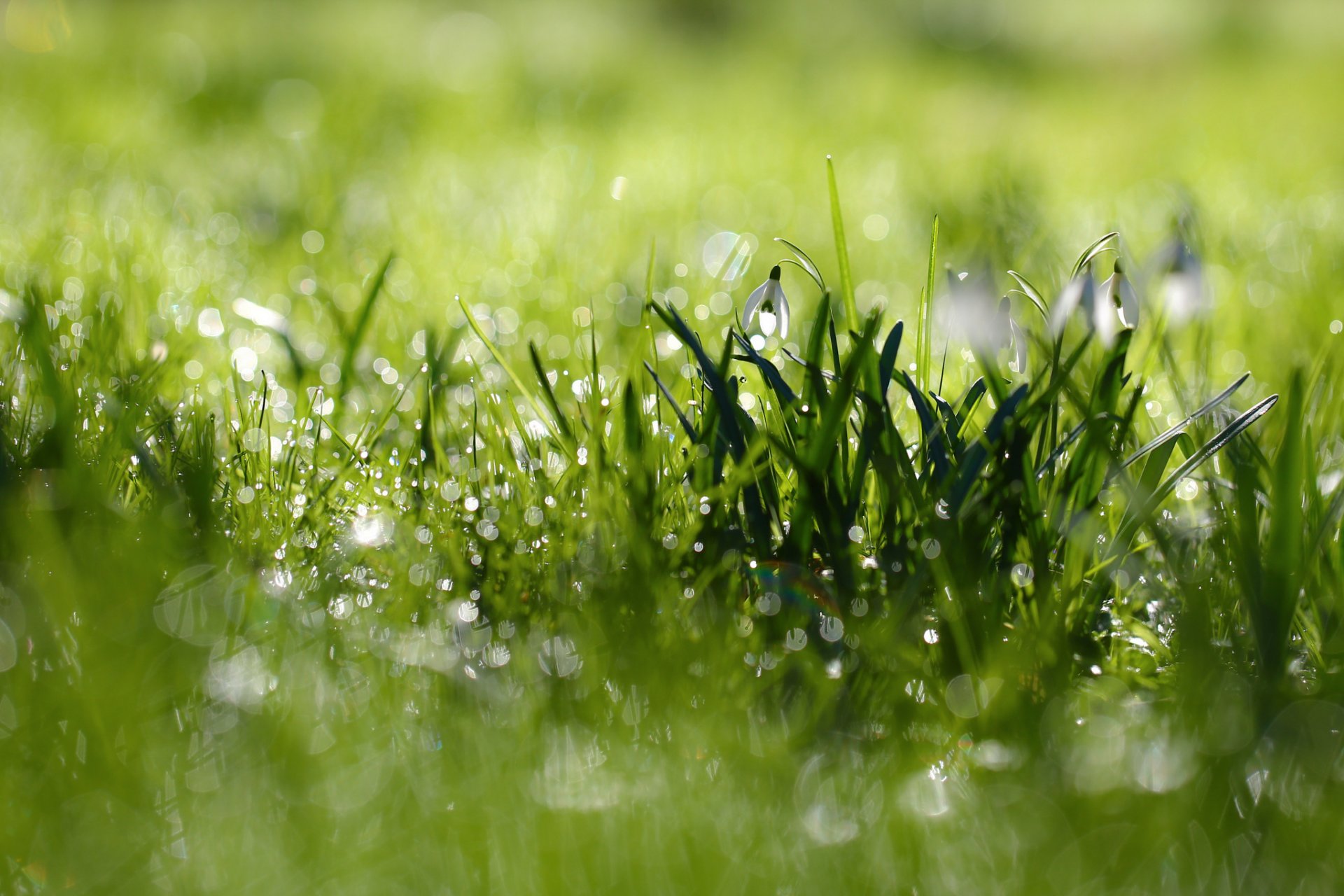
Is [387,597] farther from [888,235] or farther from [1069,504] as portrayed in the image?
[888,235]

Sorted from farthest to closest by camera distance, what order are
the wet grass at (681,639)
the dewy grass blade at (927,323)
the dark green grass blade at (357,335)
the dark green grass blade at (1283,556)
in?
the dark green grass blade at (357,335), the dewy grass blade at (927,323), the dark green grass blade at (1283,556), the wet grass at (681,639)

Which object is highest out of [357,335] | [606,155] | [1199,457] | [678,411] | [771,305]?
[606,155]

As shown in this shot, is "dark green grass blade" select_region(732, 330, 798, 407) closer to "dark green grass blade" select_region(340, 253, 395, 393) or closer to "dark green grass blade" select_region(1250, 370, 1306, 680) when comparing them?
"dark green grass blade" select_region(1250, 370, 1306, 680)

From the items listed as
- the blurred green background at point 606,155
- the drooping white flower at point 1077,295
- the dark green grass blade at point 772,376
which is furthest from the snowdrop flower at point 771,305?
the blurred green background at point 606,155

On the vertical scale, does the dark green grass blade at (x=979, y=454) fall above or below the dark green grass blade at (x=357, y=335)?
below

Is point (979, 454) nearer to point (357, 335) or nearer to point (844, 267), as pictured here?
point (844, 267)

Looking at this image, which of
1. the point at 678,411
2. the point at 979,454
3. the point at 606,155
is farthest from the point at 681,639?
the point at 606,155

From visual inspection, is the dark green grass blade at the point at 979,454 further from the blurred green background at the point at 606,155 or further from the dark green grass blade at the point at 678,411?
the blurred green background at the point at 606,155

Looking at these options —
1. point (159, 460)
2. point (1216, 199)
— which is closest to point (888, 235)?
point (1216, 199)
